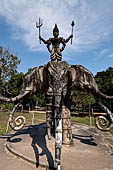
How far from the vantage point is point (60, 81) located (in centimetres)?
543

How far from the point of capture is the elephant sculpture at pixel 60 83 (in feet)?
17.8

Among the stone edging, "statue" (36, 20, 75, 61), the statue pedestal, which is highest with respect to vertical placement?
Result: "statue" (36, 20, 75, 61)

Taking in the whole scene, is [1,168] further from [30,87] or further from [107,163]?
[107,163]

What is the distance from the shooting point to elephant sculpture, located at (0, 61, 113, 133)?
5.42 m

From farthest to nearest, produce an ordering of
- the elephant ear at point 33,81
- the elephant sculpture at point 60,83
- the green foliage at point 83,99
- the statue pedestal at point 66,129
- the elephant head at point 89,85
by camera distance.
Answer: the green foliage at point 83,99 → the statue pedestal at point 66,129 → the elephant ear at point 33,81 → the elephant head at point 89,85 → the elephant sculpture at point 60,83

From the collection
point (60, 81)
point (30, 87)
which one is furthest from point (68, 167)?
point (30, 87)

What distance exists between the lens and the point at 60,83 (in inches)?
213

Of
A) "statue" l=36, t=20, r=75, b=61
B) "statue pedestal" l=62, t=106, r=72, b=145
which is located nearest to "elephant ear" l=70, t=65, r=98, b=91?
"statue" l=36, t=20, r=75, b=61

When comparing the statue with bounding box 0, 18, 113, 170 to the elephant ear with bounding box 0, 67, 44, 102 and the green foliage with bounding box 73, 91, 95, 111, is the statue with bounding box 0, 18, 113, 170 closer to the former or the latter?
the elephant ear with bounding box 0, 67, 44, 102

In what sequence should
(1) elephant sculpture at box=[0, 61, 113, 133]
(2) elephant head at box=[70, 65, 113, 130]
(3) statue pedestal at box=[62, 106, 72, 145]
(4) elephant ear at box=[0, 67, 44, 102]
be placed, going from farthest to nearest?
1. (3) statue pedestal at box=[62, 106, 72, 145]
2. (4) elephant ear at box=[0, 67, 44, 102]
3. (2) elephant head at box=[70, 65, 113, 130]
4. (1) elephant sculpture at box=[0, 61, 113, 133]

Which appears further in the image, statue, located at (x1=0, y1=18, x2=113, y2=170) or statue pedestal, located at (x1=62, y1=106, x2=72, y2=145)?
statue pedestal, located at (x1=62, y1=106, x2=72, y2=145)

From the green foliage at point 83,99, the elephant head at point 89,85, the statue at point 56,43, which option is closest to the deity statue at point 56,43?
the statue at point 56,43

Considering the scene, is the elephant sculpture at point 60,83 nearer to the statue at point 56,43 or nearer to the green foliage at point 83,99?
Result: the statue at point 56,43

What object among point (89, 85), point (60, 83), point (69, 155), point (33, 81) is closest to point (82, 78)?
point (89, 85)
